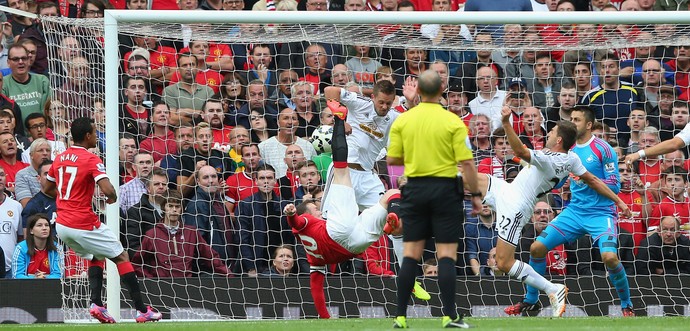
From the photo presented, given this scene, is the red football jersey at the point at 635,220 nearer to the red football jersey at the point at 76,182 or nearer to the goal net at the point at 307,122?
the goal net at the point at 307,122

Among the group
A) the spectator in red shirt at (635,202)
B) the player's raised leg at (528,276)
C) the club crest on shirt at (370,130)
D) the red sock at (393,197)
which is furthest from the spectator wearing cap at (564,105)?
the red sock at (393,197)

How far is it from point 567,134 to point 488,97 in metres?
3.02

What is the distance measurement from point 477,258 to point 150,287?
397 cm

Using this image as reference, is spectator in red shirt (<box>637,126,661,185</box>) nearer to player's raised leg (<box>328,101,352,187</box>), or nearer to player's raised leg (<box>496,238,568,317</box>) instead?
player's raised leg (<box>496,238,568,317</box>)

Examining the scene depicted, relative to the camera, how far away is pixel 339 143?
1145 centimetres

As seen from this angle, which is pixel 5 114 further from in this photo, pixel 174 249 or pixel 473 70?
pixel 473 70

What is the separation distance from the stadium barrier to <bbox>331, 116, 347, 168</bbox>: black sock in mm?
1863

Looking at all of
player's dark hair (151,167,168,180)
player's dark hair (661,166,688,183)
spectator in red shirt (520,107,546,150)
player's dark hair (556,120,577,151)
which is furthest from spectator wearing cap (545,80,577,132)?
player's dark hair (151,167,168,180)

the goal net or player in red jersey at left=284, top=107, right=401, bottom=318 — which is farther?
the goal net

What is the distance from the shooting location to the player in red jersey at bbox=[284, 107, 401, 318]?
11375 mm

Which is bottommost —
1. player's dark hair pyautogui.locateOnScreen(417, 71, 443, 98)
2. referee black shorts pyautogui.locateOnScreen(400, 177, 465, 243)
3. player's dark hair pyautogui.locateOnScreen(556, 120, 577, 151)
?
player's dark hair pyautogui.locateOnScreen(556, 120, 577, 151)

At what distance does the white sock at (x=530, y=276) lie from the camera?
11797mm

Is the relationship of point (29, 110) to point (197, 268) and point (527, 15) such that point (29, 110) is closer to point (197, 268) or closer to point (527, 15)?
point (197, 268)

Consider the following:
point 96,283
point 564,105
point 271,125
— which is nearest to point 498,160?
point 564,105
